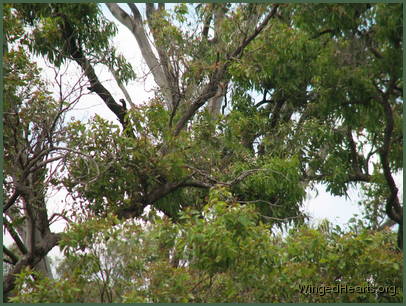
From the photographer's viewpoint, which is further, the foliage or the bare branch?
the bare branch

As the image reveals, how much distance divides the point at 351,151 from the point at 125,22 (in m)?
6.42

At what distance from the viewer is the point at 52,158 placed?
30.7 ft

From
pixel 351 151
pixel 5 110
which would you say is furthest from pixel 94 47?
pixel 351 151

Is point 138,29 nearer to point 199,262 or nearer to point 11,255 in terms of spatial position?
point 11,255

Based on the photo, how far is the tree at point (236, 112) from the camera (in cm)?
927

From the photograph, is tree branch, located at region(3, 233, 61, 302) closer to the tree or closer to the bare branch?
the tree

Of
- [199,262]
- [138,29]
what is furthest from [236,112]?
[199,262]

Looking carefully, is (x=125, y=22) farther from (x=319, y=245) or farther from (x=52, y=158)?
(x=319, y=245)

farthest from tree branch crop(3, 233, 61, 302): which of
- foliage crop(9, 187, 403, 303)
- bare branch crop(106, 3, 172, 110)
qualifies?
bare branch crop(106, 3, 172, 110)

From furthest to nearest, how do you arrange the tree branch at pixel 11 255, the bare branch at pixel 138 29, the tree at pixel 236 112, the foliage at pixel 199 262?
1. the bare branch at pixel 138 29
2. the tree branch at pixel 11 255
3. the tree at pixel 236 112
4. the foliage at pixel 199 262

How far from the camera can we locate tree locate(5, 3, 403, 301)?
365 inches

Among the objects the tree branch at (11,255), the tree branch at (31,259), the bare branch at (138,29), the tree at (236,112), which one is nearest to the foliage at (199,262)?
the tree at (236,112)

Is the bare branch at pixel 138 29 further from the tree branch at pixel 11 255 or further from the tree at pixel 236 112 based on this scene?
the tree branch at pixel 11 255

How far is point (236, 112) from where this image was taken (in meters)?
13.4
